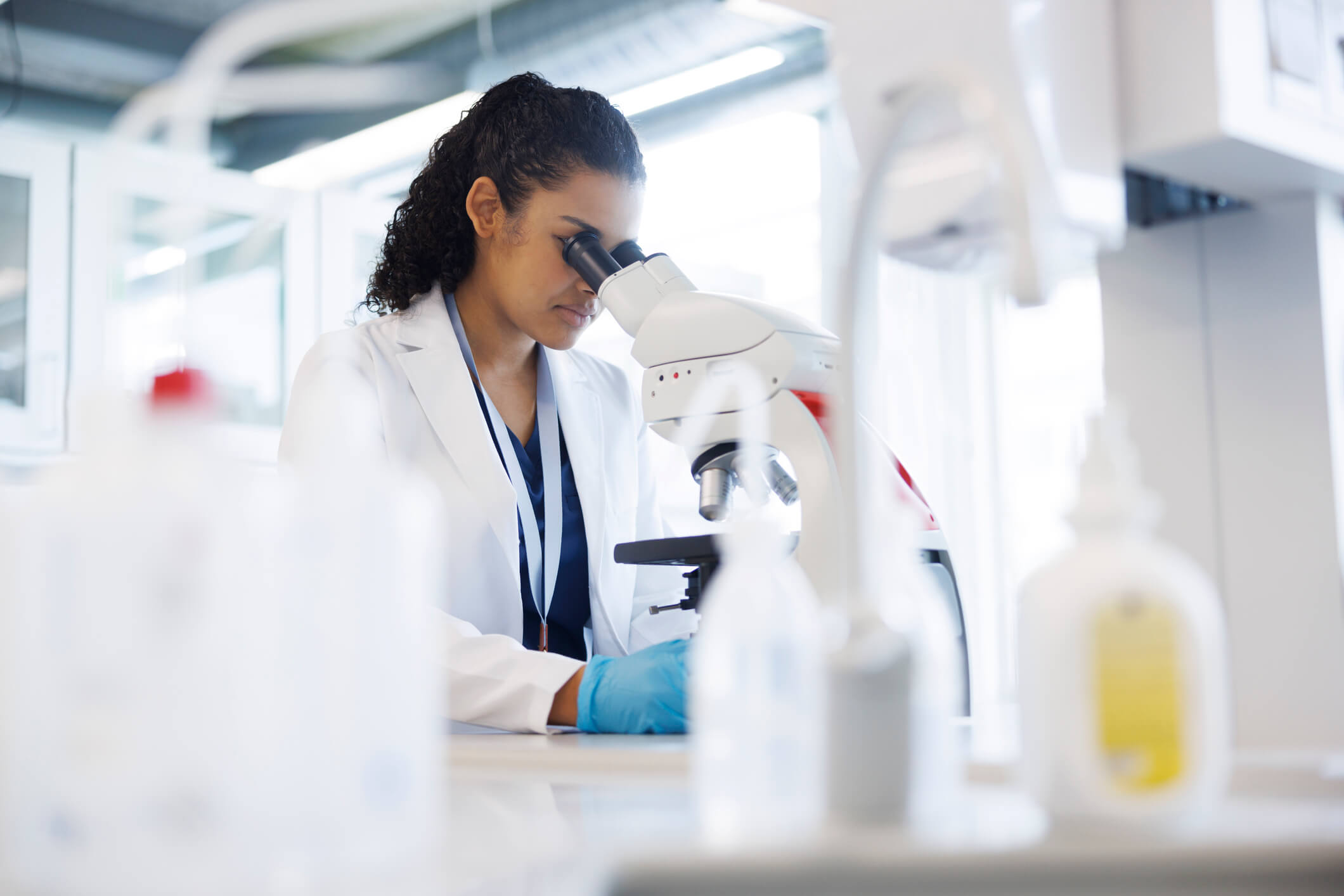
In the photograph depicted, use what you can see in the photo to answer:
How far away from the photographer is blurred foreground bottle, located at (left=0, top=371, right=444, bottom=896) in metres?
0.45

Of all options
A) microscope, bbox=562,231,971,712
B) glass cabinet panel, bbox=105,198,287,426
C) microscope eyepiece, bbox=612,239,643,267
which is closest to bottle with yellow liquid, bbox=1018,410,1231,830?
microscope, bbox=562,231,971,712

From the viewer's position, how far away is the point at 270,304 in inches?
130

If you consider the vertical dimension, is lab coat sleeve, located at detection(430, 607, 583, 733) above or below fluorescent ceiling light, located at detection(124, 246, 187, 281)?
below

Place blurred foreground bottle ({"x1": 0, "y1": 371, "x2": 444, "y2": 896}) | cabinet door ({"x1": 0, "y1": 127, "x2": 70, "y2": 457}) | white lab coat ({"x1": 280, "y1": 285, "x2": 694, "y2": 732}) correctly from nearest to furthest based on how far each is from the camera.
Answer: blurred foreground bottle ({"x1": 0, "y1": 371, "x2": 444, "y2": 896}), white lab coat ({"x1": 280, "y1": 285, "x2": 694, "y2": 732}), cabinet door ({"x1": 0, "y1": 127, "x2": 70, "y2": 457})

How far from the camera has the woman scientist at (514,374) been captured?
168 cm

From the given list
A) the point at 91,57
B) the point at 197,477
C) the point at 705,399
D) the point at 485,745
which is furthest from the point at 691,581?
the point at 91,57

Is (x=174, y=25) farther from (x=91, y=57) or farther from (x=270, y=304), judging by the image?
(x=270, y=304)

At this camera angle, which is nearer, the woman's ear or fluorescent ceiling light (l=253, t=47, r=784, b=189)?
the woman's ear

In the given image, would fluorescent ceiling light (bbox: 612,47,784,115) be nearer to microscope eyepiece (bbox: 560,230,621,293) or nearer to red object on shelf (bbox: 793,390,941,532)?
microscope eyepiece (bbox: 560,230,621,293)

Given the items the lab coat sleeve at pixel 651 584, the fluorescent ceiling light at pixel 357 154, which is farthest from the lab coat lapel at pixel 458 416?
the fluorescent ceiling light at pixel 357 154

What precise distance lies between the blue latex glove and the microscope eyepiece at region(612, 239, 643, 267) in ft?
1.71

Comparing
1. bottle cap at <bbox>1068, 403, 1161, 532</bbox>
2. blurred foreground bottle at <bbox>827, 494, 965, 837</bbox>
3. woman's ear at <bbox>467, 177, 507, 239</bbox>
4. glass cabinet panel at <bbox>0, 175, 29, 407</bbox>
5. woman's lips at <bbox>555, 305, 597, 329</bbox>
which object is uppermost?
glass cabinet panel at <bbox>0, 175, 29, 407</bbox>

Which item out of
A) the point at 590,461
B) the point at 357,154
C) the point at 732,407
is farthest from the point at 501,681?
the point at 357,154

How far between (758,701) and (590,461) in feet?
4.18
